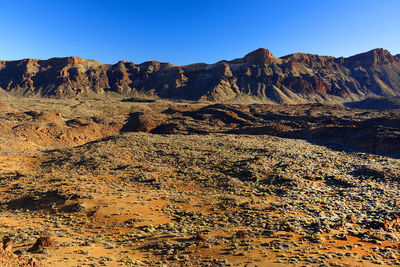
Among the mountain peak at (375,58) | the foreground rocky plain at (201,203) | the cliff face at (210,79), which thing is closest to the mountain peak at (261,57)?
the cliff face at (210,79)

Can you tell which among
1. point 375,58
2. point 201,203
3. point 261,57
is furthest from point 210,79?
point 375,58

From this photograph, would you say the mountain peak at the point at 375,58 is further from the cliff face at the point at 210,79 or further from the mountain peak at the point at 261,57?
the mountain peak at the point at 261,57

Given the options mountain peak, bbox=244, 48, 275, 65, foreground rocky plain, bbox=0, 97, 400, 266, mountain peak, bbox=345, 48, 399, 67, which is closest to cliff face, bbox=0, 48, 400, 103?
mountain peak, bbox=244, 48, 275, 65

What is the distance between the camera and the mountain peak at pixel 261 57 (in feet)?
563

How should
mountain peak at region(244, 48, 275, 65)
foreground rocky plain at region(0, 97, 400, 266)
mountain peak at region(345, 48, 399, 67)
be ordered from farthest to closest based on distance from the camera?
mountain peak at region(345, 48, 399, 67) → mountain peak at region(244, 48, 275, 65) → foreground rocky plain at region(0, 97, 400, 266)

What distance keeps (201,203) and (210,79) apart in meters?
144

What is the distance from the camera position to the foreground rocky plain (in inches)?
421

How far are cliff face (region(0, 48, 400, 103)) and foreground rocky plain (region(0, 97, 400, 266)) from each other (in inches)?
4148

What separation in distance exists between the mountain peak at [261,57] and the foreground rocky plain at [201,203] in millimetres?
145086

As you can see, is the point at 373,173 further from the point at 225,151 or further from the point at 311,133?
the point at 311,133

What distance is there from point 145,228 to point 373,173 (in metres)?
25.4

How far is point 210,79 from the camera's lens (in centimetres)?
15425

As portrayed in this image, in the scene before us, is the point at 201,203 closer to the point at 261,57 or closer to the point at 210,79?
the point at 210,79

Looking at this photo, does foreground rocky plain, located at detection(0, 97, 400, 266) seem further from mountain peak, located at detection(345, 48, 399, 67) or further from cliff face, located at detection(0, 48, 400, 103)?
mountain peak, located at detection(345, 48, 399, 67)
